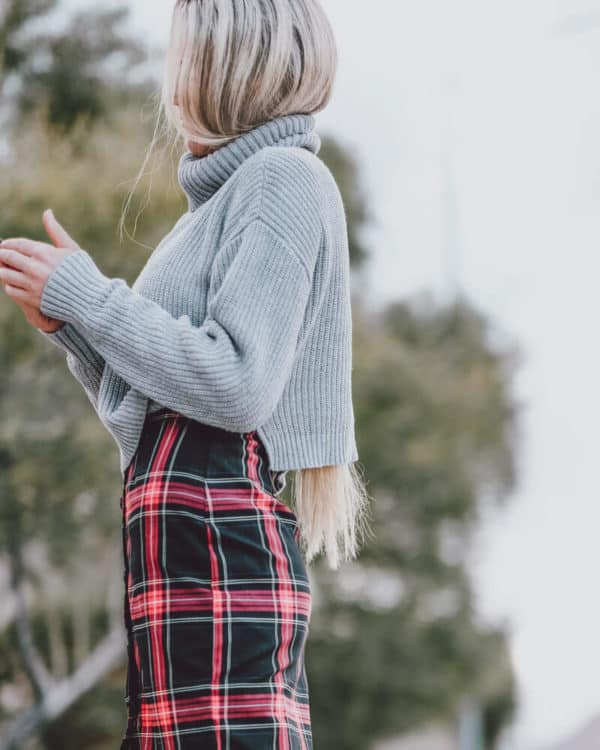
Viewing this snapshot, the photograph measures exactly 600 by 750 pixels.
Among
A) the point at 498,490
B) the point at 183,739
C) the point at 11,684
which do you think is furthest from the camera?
the point at 498,490

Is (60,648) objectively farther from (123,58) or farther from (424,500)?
(123,58)

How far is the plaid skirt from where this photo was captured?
1058 millimetres

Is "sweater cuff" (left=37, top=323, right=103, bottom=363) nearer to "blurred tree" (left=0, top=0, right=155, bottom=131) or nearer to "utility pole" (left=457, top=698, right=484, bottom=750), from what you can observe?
"blurred tree" (left=0, top=0, right=155, bottom=131)

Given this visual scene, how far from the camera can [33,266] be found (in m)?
1.12

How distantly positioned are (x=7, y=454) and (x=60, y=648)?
1746 mm

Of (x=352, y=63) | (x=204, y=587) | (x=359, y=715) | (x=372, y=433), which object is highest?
(x=352, y=63)

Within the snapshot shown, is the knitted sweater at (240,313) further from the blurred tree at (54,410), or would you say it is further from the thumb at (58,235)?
the blurred tree at (54,410)

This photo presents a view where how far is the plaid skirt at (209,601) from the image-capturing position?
1.06 metres

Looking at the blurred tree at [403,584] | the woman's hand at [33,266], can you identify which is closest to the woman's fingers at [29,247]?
the woman's hand at [33,266]

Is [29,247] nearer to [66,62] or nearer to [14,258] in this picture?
[14,258]

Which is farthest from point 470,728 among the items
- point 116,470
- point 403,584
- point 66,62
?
point 66,62

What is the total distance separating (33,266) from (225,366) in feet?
0.73

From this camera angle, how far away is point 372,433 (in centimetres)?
855

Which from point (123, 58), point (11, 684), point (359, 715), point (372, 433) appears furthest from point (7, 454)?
point (359, 715)
